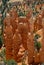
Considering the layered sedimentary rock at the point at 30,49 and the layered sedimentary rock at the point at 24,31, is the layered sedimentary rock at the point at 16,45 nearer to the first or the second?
the layered sedimentary rock at the point at 24,31

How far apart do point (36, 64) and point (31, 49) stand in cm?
95

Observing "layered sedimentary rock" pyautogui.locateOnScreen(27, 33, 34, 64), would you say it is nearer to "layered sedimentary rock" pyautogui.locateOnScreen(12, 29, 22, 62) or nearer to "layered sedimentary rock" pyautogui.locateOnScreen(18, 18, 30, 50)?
"layered sedimentary rock" pyautogui.locateOnScreen(12, 29, 22, 62)

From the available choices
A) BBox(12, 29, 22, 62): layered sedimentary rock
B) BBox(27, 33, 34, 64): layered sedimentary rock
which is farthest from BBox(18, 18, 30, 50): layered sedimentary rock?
BBox(27, 33, 34, 64): layered sedimentary rock

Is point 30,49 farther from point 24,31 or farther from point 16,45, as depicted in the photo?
point 24,31

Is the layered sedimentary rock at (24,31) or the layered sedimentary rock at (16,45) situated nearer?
the layered sedimentary rock at (16,45)

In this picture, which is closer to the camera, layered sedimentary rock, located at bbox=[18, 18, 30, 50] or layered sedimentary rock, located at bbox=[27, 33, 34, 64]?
layered sedimentary rock, located at bbox=[27, 33, 34, 64]

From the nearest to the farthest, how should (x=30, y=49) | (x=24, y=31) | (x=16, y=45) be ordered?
(x=30, y=49) → (x=16, y=45) → (x=24, y=31)

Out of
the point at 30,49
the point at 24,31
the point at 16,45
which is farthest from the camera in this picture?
the point at 24,31

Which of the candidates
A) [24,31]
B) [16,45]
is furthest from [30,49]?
[24,31]

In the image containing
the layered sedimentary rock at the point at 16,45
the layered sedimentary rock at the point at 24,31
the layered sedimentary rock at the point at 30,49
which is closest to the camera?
the layered sedimentary rock at the point at 30,49

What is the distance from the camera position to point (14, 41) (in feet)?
60.8

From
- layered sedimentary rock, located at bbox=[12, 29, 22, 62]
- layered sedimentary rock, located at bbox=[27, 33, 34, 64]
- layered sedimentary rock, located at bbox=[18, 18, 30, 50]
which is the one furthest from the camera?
layered sedimentary rock, located at bbox=[18, 18, 30, 50]

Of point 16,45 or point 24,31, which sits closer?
point 16,45

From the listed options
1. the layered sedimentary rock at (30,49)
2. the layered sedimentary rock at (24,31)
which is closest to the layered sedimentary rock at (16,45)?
the layered sedimentary rock at (24,31)
